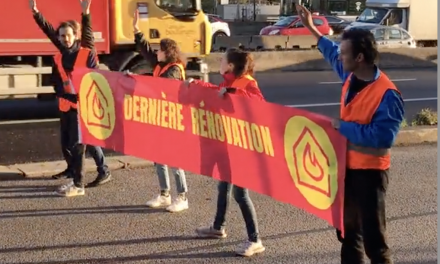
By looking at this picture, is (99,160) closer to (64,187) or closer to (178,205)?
(64,187)

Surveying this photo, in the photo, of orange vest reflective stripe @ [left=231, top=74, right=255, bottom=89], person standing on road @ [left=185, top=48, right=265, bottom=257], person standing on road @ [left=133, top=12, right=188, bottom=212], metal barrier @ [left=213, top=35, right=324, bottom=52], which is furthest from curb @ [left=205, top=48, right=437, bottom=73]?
orange vest reflective stripe @ [left=231, top=74, right=255, bottom=89]

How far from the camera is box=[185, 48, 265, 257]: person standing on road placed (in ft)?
19.4

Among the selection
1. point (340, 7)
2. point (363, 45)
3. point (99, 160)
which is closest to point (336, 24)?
point (340, 7)

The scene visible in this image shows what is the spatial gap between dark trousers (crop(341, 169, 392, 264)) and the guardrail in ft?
75.8

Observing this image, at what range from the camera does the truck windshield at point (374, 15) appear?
3559 centimetres

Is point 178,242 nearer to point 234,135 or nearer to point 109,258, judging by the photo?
point 109,258

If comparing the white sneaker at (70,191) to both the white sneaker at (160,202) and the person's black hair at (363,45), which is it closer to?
the white sneaker at (160,202)

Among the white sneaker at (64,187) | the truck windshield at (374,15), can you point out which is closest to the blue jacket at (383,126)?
the white sneaker at (64,187)

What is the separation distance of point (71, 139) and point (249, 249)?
2.78 m

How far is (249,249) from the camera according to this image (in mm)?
6066

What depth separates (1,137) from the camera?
11.8 m

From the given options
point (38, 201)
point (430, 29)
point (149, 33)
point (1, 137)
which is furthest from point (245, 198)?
point (430, 29)

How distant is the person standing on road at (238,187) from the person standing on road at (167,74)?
70 centimetres

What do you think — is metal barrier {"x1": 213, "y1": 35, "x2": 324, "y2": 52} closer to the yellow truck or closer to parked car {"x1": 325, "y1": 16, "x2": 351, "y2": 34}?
parked car {"x1": 325, "y1": 16, "x2": 351, "y2": 34}
